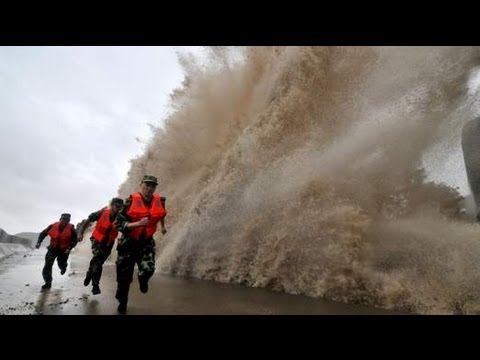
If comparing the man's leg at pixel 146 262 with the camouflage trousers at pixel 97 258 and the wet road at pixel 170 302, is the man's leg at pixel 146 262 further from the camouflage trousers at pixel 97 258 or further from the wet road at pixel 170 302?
the camouflage trousers at pixel 97 258

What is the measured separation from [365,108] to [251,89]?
4.62m

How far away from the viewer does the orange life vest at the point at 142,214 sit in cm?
571

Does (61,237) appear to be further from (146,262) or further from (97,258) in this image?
(146,262)

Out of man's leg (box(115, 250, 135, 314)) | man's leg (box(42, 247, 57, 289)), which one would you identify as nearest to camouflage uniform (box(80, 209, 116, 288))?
man's leg (box(42, 247, 57, 289))

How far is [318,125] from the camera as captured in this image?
965cm

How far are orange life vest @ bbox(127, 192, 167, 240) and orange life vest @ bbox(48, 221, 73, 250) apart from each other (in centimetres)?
363

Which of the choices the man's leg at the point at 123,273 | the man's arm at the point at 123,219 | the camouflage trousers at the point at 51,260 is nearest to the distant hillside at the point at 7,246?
the camouflage trousers at the point at 51,260

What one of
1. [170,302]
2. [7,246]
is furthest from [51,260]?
[7,246]

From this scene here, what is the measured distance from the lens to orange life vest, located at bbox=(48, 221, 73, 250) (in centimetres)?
877

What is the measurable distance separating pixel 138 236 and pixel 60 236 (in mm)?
3741
